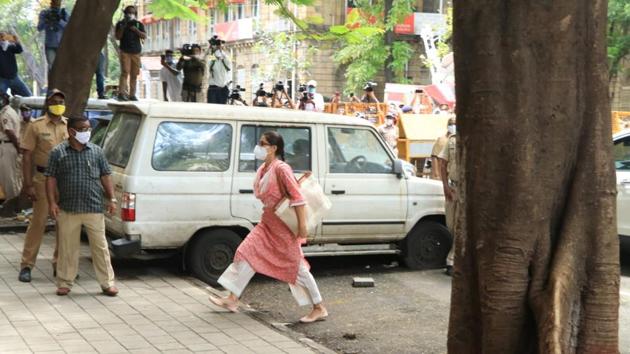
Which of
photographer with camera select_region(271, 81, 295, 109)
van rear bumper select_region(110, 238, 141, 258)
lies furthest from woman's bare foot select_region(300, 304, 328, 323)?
photographer with camera select_region(271, 81, 295, 109)

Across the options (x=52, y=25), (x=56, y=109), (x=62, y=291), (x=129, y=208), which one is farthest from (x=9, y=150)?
(x=62, y=291)

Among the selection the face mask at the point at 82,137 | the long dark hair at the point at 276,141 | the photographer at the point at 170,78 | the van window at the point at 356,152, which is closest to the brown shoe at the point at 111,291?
the face mask at the point at 82,137

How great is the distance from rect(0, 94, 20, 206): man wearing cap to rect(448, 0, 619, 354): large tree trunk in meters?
10.6

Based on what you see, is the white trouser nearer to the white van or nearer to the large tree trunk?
the white van

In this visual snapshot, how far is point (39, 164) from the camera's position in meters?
9.48

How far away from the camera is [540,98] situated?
442cm

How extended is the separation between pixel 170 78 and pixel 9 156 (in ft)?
17.4

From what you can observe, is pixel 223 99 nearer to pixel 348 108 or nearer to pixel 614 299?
pixel 348 108

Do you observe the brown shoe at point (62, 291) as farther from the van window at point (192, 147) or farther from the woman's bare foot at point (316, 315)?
the woman's bare foot at point (316, 315)

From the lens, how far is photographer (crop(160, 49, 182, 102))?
18516 mm

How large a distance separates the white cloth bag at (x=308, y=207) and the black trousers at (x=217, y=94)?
403 inches

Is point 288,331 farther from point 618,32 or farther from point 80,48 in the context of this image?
point 618,32

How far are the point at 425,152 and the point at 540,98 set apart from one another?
15328mm

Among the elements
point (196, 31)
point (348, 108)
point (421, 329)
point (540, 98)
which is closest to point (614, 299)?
point (540, 98)
